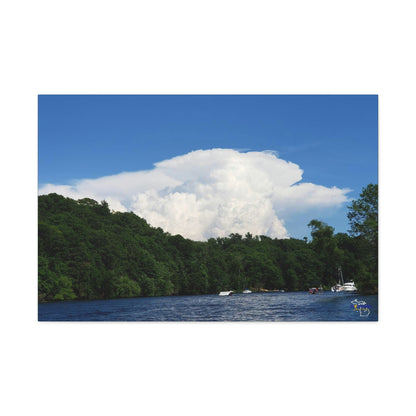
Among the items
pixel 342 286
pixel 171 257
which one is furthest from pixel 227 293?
pixel 342 286

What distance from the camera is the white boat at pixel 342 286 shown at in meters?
12.5

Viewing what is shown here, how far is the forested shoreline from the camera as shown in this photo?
1270 centimetres

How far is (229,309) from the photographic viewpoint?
1227cm

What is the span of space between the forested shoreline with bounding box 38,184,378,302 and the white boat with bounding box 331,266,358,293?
0.16 meters

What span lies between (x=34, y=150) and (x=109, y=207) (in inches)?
119

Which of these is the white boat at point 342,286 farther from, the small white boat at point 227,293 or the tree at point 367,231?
the small white boat at point 227,293

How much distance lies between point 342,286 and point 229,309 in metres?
3.30

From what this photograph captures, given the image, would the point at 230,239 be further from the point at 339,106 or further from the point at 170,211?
the point at 339,106

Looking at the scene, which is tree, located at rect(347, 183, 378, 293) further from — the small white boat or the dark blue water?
the small white boat

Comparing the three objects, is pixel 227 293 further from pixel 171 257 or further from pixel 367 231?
pixel 367 231

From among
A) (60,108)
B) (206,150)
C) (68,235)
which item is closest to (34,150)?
(60,108)

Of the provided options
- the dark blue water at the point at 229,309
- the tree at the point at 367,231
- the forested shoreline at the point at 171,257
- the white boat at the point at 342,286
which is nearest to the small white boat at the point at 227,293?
the dark blue water at the point at 229,309

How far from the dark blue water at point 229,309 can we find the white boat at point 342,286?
21cm

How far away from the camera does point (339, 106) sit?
36.3ft
